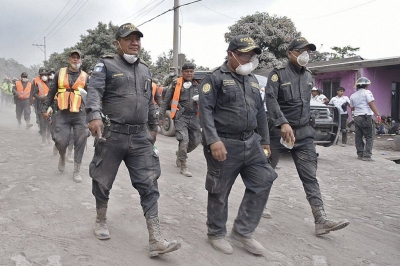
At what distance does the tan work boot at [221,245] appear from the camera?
3.78m

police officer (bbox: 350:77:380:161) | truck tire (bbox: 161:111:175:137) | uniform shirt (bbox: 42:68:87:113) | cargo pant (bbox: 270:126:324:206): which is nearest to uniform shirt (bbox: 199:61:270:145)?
cargo pant (bbox: 270:126:324:206)

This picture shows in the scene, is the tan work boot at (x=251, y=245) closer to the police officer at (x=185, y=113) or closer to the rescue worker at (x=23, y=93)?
the police officer at (x=185, y=113)

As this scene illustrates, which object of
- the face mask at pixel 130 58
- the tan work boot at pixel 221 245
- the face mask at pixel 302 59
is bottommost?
the tan work boot at pixel 221 245

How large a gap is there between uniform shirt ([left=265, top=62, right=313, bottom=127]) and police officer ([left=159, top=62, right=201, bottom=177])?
275 cm

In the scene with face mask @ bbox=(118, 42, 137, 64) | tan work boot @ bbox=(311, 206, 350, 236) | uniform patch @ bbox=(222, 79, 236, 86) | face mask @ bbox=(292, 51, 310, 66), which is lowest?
tan work boot @ bbox=(311, 206, 350, 236)

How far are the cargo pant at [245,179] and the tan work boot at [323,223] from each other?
2.79 feet

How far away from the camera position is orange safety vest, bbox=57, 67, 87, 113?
6398 millimetres

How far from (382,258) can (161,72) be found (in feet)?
78.4

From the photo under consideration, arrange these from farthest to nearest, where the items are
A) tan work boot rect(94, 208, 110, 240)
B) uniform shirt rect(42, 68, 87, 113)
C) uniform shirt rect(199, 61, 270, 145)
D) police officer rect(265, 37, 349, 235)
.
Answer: uniform shirt rect(42, 68, 87, 113)
police officer rect(265, 37, 349, 235)
tan work boot rect(94, 208, 110, 240)
uniform shirt rect(199, 61, 270, 145)

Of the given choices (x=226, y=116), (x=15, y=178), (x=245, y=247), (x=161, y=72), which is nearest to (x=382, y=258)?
(x=245, y=247)

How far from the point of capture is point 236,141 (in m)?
3.76

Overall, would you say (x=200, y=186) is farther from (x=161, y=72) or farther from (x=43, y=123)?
(x=161, y=72)

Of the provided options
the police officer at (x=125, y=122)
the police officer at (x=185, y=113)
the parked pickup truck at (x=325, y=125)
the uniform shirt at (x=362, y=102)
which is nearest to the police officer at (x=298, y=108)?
the police officer at (x=125, y=122)

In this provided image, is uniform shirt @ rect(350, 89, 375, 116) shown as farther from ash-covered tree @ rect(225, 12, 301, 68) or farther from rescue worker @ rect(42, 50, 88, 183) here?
ash-covered tree @ rect(225, 12, 301, 68)
